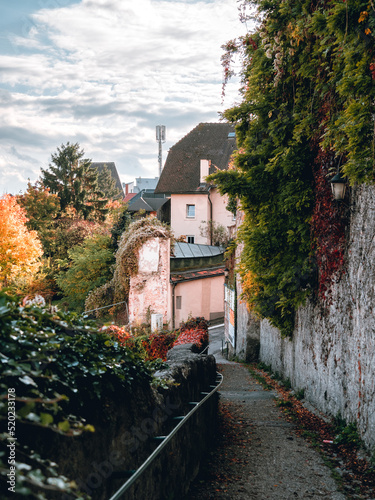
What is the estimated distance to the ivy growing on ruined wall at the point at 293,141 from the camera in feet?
20.8

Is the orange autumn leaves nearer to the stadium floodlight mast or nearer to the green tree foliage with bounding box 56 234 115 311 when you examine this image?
the green tree foliage with bounding box 56 234 115 311

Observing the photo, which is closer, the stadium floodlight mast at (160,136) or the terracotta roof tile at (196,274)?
the terracotta roof tile at (196,274)

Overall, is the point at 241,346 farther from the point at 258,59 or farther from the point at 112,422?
the point at 112,422

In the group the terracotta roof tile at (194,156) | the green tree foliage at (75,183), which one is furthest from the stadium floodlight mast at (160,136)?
the terracotta roof tile at (194,156)

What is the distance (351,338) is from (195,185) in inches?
1277

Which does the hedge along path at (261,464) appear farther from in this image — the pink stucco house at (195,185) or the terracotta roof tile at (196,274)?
Result: the pink stucco house at (195,185)

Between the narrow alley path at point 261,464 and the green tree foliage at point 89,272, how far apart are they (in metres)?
18.6

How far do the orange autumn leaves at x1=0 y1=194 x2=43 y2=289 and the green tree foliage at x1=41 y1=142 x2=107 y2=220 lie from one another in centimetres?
948

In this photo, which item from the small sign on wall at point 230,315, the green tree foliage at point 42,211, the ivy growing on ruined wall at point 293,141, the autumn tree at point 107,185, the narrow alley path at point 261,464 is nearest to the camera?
the narrow alley path at point 261,464

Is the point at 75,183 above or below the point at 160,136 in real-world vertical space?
below

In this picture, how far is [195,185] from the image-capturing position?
3819cm

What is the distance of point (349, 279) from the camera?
6.54 m

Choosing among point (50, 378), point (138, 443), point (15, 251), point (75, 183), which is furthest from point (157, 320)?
point (75, 183)

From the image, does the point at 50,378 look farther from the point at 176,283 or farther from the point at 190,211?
the point at 190,211
